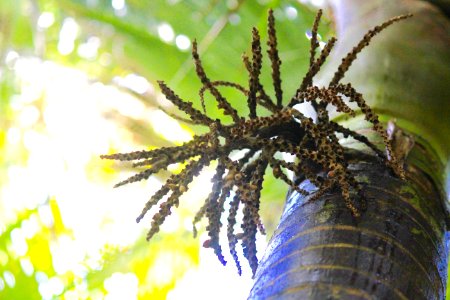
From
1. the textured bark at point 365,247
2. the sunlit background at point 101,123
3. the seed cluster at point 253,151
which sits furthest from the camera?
the sunlit background at point 101,123

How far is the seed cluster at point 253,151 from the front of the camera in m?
1.21

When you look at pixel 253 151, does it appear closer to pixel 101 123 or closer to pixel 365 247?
pixel 365 247

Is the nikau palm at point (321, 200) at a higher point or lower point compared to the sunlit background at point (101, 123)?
lower

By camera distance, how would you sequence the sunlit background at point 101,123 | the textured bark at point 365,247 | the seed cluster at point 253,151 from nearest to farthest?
the textured bark at point 365,247, the seed cluster at point 253,151, the sunlit background at point 101,123

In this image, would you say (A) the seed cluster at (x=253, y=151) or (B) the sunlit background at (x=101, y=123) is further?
(B) the sunlit background at (x=101, y=123)

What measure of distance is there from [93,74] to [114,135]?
0.48 metres

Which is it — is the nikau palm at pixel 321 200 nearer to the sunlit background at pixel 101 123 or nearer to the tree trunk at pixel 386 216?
the tree trunk at pixel 386 216

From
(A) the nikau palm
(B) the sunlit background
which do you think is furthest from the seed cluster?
(B) the sunlit background

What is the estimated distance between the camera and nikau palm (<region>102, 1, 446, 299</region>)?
3.67ft

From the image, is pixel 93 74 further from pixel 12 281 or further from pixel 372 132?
pixel 372 132

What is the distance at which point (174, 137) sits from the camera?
4383mm

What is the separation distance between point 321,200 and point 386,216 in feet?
0.45

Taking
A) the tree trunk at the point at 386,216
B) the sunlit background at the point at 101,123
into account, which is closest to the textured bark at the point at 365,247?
the tree trunk at the point at 386,216

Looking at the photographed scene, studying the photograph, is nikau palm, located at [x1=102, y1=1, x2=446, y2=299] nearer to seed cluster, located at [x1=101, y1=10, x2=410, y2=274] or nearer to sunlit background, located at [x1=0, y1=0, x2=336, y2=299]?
seed cluster, located at [x1=101, y1=10, x2=410, y2=274]
